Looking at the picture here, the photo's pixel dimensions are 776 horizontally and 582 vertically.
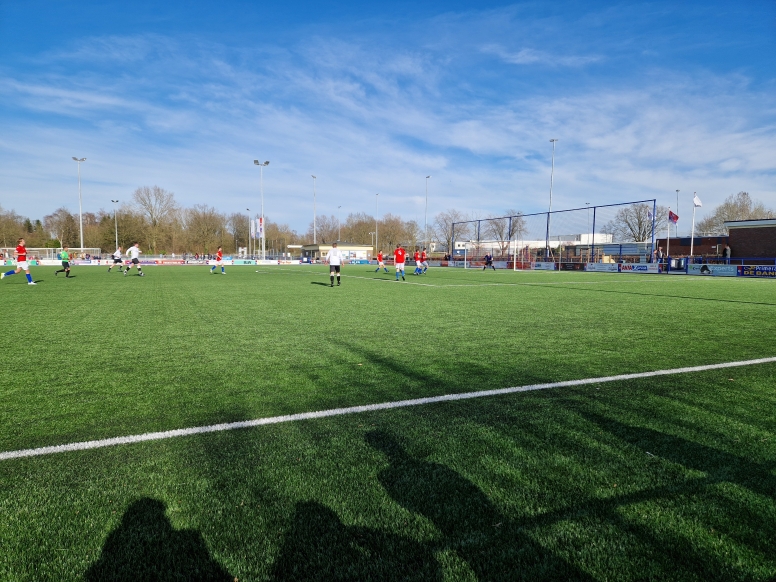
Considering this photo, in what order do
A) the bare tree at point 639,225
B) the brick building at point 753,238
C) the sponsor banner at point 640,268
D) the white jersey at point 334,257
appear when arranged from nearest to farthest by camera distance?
the white jersey at point 334,257 → the sponsor banner at point 640,268 → the brick building at point 753,238 → the bare tree at point 639,225

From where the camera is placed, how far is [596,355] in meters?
6.53

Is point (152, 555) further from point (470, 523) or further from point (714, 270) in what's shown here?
point (714, 270)

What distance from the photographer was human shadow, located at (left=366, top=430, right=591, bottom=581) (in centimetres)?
212

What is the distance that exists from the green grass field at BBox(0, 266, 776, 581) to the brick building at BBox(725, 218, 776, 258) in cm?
4958

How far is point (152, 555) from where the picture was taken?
222 centimetres

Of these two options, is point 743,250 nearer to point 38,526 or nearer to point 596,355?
point 596,355

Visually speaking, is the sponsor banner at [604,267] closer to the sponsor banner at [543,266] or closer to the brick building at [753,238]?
the sponsor banner at [543,266]

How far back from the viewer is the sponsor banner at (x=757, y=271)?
30797 mm

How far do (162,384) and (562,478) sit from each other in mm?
4183

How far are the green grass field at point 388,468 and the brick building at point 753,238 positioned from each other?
49584 millimetres

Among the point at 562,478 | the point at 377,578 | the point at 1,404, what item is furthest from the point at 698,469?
the point at 1,404

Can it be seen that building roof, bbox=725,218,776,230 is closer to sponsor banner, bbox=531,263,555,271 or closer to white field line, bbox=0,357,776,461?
sponsor banner, bbox=531,263,555,271

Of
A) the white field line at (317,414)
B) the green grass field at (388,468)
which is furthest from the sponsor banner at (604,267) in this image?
the white field line at (317,414)

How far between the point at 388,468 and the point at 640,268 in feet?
128
